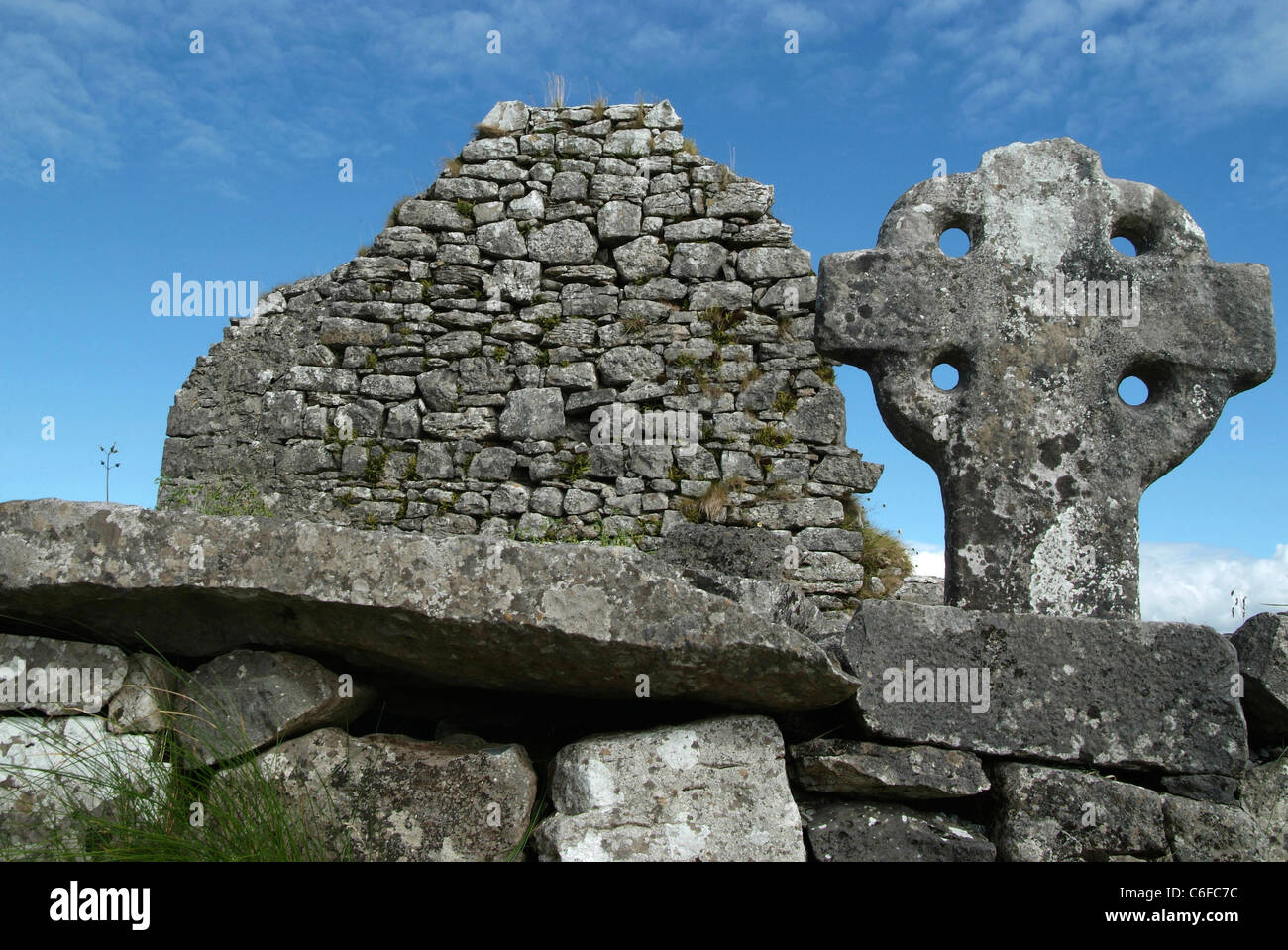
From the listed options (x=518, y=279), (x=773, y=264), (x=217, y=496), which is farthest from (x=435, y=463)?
(x=773, y=264)

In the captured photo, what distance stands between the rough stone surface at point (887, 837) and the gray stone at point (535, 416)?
5.35m

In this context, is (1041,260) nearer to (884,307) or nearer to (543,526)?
(884,307)

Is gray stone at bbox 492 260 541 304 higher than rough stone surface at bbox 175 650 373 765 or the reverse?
higher

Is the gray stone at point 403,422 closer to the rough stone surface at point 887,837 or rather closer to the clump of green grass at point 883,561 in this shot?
the clump of green grass at point 883,561

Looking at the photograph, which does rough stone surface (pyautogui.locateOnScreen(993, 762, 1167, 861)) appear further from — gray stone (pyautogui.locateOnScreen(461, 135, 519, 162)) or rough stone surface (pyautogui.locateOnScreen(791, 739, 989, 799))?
gray stone (pyautogui.locateOnScreen(461, 135, 519, 162))

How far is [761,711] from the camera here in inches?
109

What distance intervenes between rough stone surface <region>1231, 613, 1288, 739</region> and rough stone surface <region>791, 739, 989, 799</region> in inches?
33.6

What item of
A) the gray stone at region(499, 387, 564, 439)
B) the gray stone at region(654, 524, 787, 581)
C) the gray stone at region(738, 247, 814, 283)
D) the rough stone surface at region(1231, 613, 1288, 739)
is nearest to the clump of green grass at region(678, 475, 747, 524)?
the gray stone at region(654, 524, 787, 581)

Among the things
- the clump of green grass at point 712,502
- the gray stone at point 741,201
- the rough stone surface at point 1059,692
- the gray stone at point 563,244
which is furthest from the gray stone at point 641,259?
the rough stone surface at point 1059,692

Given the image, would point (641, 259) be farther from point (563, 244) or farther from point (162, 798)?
point (162, 798)

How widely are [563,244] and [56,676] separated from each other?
5892 millimetres

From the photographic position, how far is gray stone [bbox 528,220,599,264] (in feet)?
26.3

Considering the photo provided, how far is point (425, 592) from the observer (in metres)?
2.47

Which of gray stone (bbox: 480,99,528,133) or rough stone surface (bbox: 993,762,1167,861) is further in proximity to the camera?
gray stone (bbox: 480,99,528,133)
